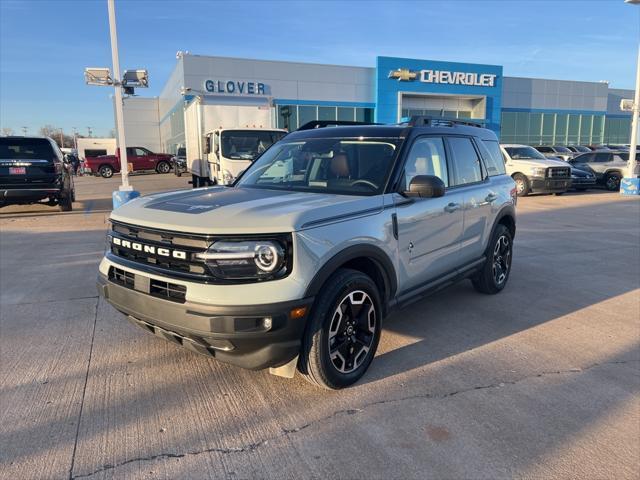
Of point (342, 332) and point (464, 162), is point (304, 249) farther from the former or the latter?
point (464, 162)

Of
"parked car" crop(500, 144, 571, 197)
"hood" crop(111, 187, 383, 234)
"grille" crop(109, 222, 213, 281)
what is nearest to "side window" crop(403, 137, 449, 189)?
"hood" crop(111, 187, 383, 234)

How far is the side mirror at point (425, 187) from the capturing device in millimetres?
3676

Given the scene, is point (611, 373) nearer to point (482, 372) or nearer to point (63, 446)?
→ point (482, 372)

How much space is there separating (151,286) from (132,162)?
112 ft

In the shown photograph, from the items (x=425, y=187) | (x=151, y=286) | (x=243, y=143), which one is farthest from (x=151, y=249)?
(x=243, y=143)

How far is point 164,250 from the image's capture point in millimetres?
3094

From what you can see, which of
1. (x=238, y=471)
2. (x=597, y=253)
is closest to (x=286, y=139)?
(x=238, y=471)

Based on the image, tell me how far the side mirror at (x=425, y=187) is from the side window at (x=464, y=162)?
107cm

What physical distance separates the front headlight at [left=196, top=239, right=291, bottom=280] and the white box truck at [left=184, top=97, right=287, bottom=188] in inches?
340

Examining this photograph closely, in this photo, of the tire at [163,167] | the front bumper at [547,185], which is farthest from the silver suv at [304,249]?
the tire at [163,167]

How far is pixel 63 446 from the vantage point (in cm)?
276

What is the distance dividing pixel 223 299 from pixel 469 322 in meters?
2.87

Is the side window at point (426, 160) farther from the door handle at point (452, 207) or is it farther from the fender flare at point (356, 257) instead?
the fender flare at point (356, 257)

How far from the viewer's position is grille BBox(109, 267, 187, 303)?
2961mm
